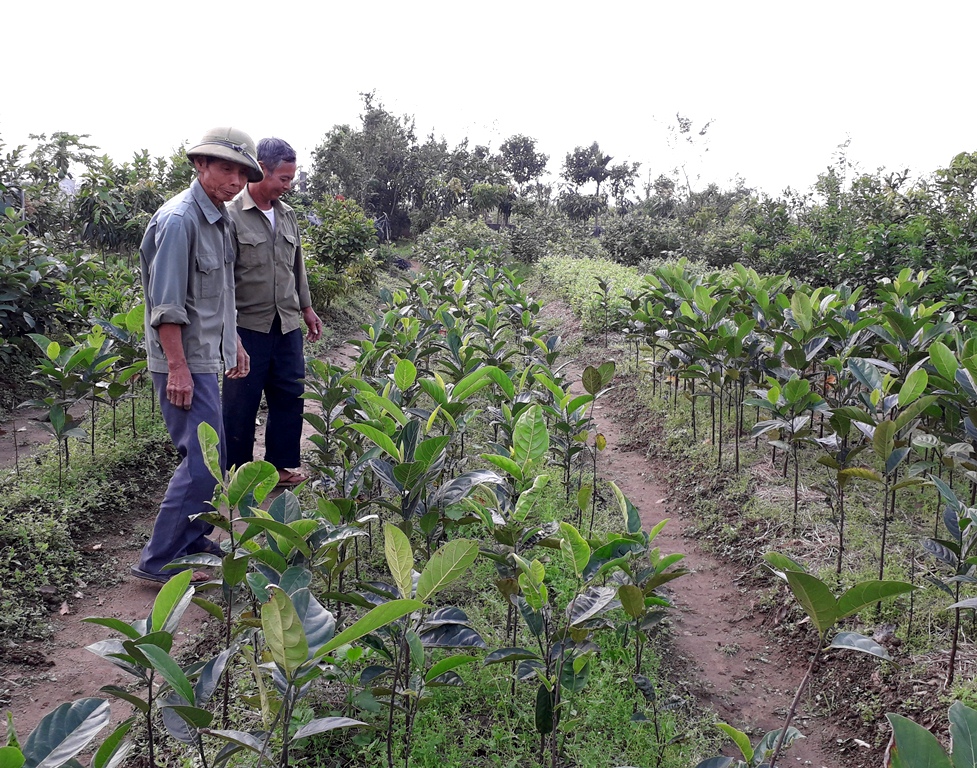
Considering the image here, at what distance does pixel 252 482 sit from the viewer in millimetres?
1811

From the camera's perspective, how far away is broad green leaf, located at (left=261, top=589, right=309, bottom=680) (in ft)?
3.42

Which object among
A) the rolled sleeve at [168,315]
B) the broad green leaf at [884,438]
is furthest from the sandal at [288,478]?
the broad green leaf at [884,438]

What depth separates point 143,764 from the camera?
6.63 feet

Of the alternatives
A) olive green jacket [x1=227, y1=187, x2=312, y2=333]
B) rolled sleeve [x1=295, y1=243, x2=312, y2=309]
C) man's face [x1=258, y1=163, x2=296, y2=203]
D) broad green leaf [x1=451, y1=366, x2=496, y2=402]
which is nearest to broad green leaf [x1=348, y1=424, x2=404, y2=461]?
broad green leaf [x1=451, y1=366, x2=496, y2=402]

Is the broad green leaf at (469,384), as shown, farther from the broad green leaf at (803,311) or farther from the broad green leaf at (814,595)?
the broad green leaf at (803,311)

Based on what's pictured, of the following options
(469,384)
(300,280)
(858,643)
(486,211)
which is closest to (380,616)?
(858,643)

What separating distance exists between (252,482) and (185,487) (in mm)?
1254

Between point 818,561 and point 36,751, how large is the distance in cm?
318

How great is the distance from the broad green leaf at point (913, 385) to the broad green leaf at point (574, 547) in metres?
1.59

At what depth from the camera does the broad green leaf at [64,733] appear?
103 centimetres

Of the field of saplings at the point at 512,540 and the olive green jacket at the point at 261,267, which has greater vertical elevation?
the olive green jacket at the point at 261,267

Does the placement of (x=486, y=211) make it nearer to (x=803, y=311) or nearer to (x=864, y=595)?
(x=803, y=311)

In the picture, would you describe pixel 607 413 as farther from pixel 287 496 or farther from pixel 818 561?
pixel 287 496

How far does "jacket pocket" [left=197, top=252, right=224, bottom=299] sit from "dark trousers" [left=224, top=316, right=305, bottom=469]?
728mm
